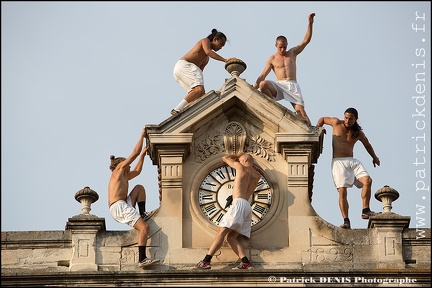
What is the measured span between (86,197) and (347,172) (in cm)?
512

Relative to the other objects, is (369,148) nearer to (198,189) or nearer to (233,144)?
(233,144)

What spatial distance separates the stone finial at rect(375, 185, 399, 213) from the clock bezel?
197 centimetres

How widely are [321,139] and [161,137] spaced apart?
10.2 feet

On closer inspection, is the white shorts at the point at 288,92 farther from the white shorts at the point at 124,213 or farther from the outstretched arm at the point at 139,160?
the white shorts at the point at 124,213

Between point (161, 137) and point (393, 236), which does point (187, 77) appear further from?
point (393, 236)

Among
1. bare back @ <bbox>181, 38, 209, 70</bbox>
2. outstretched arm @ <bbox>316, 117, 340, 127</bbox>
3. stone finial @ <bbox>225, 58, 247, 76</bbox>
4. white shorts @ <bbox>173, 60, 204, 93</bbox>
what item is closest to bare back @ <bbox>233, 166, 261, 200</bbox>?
outstretched arm @ <bbox>316, 117, 340, 127</bbox>

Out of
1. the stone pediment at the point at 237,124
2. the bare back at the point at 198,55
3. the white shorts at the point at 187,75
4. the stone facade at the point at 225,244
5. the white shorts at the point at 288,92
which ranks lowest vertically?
the stone facade at the point at 225,244

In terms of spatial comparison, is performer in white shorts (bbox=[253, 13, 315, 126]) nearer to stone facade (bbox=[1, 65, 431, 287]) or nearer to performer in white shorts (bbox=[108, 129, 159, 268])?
stone facade (bbox=[1, 65, 431, 287])

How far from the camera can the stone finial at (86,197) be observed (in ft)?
161

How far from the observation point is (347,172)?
164ft

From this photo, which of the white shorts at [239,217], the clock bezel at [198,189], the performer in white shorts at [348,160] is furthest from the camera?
the performer in white shorts at [348,160]

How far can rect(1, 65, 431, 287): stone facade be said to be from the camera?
1893 inches

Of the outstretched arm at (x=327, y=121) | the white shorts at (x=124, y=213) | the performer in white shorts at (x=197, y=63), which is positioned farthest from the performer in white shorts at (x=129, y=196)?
the outstretched arm at (x=327, y=121)

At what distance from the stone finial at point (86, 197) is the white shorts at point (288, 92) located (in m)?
4.32
